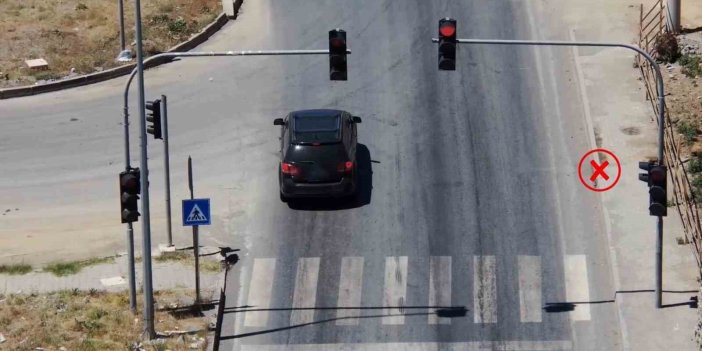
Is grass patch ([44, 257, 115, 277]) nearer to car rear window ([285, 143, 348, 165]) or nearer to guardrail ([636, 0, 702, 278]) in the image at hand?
car rear window ([285, 143, 348, 165])

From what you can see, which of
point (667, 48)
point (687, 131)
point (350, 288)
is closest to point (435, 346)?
point (350, 288)

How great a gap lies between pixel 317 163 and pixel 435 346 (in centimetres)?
597

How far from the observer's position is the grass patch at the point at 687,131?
117ft

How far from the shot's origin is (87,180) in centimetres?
3550

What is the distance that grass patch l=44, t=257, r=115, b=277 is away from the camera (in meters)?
31.2

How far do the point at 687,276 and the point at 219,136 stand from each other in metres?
12.8

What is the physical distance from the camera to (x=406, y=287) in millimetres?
30594


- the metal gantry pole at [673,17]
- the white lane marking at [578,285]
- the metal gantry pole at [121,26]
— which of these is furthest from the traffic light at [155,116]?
the metal gantry pole at [673,17]

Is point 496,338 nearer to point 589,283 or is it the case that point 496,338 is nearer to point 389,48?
point 589,283

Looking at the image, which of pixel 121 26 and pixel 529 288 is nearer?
pixel 529 288

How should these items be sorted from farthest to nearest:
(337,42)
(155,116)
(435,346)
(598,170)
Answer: (598,170) < (155,116) < (435,346) < (337,42)

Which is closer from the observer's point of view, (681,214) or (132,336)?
(132,336)

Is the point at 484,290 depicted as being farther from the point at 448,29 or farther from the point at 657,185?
the point at 448,29

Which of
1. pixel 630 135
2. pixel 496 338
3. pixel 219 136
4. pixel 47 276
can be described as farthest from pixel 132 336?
pixel 630 135
